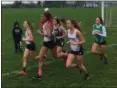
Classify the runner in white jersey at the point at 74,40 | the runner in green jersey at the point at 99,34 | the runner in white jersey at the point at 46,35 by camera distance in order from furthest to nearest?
1. the runner in green jersey at the point at 99,34
2. the runner in white jersey at the point at 46,35
3. the runner in white jersey at the point at 74,40

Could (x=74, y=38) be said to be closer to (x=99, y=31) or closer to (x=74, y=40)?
(x=74, y=40)

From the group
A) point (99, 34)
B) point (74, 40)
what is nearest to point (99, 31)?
point (99, 34)

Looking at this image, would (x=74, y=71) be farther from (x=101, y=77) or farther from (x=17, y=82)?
(x=17, y=82)

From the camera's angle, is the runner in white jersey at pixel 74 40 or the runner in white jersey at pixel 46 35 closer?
the runner in white jersey at pixel 74 40

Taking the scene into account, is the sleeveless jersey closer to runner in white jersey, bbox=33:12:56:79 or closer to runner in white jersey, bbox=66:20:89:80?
runner in white jersey, bbox=33:12:56:79

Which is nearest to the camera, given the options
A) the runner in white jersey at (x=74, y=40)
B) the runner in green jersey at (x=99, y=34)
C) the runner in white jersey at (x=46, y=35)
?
the runner in white jersey at (x=74, y=40)

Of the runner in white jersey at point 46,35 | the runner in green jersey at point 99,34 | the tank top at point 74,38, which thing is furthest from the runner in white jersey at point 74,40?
the runner in green jersey at point 99,34

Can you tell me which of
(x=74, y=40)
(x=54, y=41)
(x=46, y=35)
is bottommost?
(x=54, y=41)

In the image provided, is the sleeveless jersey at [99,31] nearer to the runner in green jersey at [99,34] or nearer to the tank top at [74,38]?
the runner in green jersey at [99,34]

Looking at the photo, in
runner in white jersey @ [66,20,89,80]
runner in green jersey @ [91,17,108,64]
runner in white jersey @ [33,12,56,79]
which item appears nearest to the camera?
runner in white jersey @ [66,20,89,80]

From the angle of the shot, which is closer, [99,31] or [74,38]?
[74,38]

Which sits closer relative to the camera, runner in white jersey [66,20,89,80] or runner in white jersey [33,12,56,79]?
runner in white jersey [66,20,89,80]

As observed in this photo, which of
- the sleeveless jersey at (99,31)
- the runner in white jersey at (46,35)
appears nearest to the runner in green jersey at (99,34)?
the sleeveless jersey at (99,31)

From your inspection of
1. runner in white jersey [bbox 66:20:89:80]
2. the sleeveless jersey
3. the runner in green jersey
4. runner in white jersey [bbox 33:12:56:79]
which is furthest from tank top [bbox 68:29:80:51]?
the sleeveless jersey
